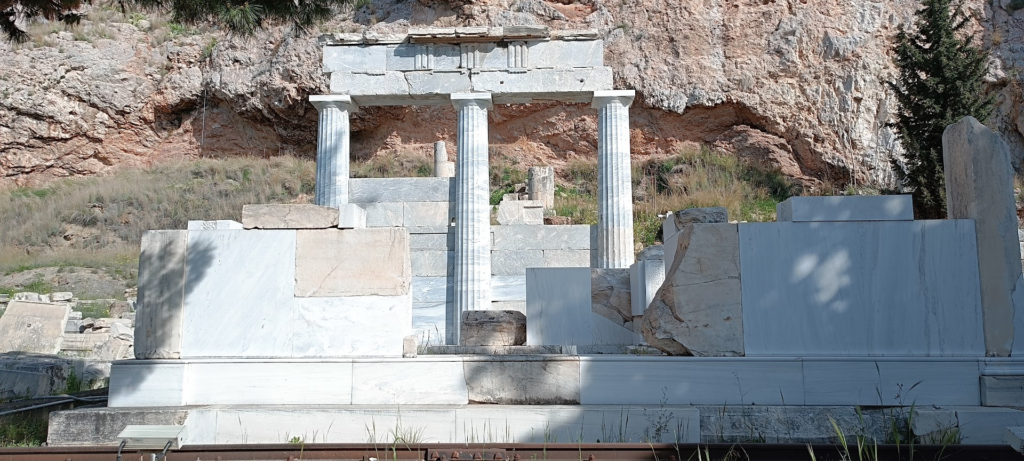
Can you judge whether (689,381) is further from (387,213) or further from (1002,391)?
(387,213)

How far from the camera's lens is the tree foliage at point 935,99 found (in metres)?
18.1

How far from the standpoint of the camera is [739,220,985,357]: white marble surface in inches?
254

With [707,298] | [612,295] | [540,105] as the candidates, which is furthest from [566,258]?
[540,105]

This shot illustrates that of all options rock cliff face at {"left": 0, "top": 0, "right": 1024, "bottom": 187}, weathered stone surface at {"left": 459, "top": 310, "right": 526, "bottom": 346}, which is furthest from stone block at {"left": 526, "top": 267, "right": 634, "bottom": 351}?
rock cliff face at {"left": 0, "top": 0, "right": 1024, "bottom": 187}

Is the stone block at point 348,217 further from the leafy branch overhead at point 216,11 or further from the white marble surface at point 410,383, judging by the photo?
the leafy branch overhead at point 216,11

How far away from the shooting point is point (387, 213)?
15.7 meters

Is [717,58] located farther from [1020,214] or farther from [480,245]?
[480,245]

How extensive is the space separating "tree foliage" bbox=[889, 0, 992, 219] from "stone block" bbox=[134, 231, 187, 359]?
640 inches

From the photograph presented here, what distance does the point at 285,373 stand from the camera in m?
6.68

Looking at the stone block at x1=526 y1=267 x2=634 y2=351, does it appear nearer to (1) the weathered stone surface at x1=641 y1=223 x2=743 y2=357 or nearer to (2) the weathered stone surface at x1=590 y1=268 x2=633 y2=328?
(2) the weathered stone surface at x1=590 y1=268 x2=633 y2=328

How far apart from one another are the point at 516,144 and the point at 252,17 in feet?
71.7

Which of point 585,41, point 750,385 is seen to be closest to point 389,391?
point 750,385

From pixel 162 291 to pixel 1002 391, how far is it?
6876 mm

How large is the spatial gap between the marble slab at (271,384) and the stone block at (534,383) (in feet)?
4.07
